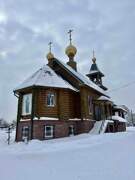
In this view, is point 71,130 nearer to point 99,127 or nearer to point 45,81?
point 99,127

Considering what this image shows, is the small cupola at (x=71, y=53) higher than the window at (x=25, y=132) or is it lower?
higher

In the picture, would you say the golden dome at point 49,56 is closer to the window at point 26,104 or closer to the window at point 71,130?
the window at point 26,104

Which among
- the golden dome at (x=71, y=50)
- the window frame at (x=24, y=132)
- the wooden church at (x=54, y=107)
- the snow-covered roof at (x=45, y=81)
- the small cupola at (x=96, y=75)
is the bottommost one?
the window frame at (x=24, y=132)

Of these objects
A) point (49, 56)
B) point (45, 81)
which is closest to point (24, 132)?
point (45, 81)

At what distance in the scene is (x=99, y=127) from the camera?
2405cm

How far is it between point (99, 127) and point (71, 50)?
11005 millimetres

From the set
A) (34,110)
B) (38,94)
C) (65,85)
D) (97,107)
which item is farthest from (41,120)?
(97,107)

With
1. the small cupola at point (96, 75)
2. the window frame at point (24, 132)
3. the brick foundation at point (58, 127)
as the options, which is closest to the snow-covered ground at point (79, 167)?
the brick foundation at point (58, 127)

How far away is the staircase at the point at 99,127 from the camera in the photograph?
23328 mm

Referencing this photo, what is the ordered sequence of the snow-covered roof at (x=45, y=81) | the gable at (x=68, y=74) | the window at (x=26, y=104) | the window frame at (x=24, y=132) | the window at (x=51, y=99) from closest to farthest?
the window frame at (x=24, y=132) → the snow-covered roof at (x=45, y=81) → the window at (x=51, y=99) → the window at (x=26, y=104) → the gable at (x=68, y=74)

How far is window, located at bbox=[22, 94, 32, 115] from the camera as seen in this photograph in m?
21.7

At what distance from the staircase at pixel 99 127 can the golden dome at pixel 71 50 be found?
32.4 feet

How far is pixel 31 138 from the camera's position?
65.8 feet

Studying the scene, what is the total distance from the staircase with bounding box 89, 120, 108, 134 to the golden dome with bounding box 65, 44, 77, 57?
9.87 m
